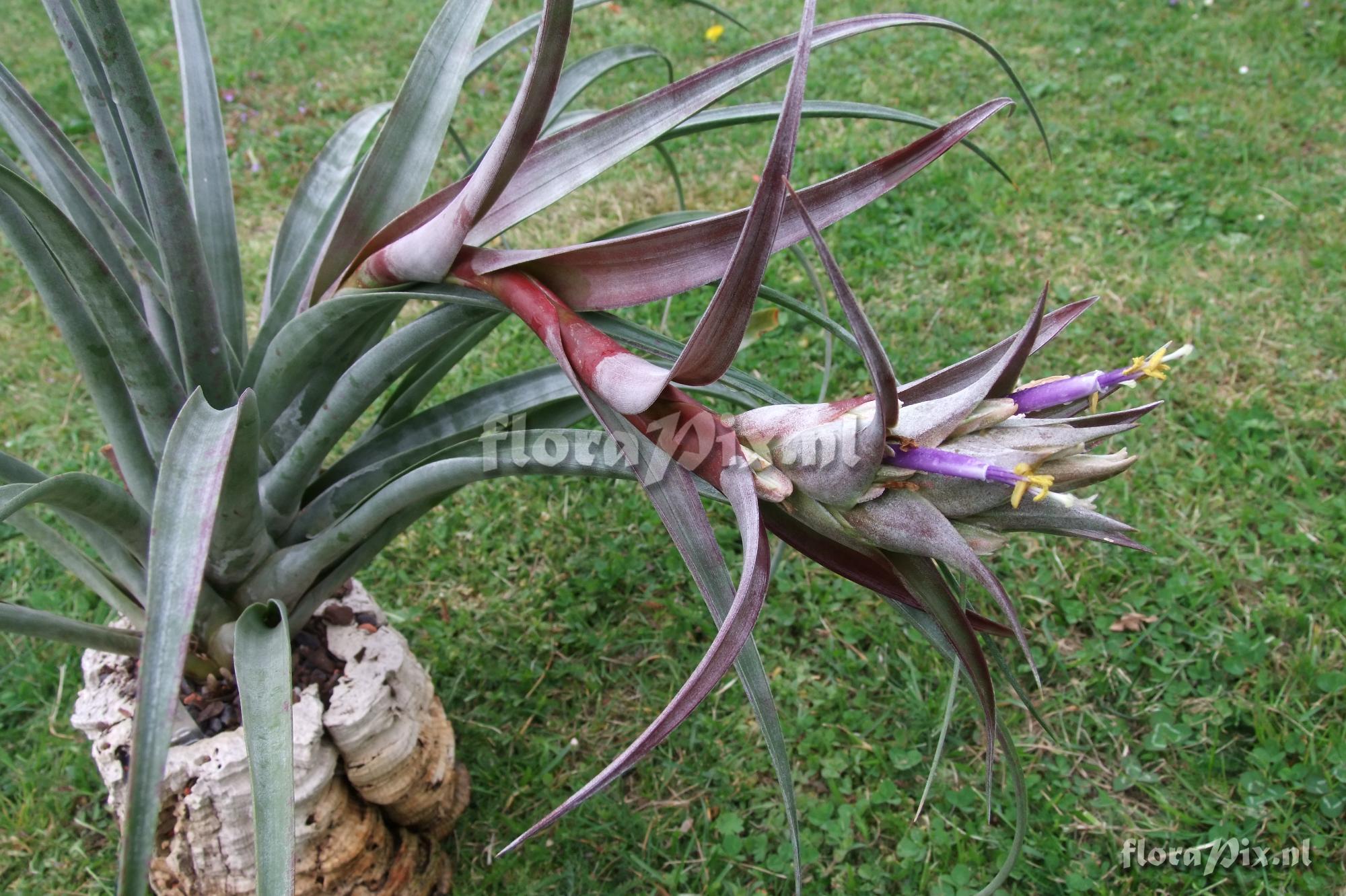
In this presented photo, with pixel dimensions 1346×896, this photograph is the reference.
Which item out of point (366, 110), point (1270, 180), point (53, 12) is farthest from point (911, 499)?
point (1270, 180)

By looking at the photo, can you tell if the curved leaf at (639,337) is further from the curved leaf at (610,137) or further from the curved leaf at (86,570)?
the curved leaf at (86,570)

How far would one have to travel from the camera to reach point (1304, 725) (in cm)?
170

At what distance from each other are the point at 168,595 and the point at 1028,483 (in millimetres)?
659

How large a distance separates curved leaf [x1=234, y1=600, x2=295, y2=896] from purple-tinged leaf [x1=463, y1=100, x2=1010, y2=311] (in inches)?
19.2

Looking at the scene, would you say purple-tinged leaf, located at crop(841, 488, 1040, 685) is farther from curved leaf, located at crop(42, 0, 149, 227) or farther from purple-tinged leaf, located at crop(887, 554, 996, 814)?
curved leaf, located at crop(42, 0, 149, 227)

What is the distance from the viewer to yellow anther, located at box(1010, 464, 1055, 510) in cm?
67

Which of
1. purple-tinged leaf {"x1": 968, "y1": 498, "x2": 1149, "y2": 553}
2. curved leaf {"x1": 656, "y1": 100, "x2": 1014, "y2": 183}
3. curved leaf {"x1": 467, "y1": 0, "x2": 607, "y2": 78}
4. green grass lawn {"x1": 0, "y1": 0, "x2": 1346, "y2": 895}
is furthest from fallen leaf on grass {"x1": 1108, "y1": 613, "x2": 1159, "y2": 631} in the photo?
curved leaf {"x1": 467, "y1": 0, "x2": 607, "y2": 78}

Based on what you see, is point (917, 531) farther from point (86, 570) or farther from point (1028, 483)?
→ point (86, 570)

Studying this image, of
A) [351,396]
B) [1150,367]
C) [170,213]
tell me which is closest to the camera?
[1150,367]

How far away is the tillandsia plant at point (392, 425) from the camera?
0.73 metres

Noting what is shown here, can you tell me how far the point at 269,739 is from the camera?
0.93m
